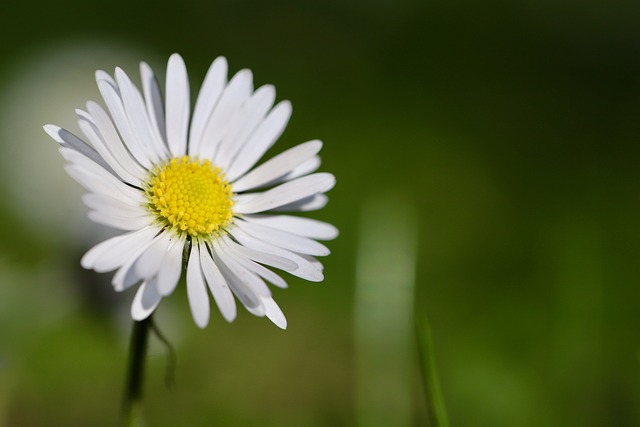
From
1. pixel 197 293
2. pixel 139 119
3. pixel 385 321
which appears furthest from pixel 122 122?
pixel 385 321

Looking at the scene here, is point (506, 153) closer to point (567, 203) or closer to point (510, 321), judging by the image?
point (567, 203)

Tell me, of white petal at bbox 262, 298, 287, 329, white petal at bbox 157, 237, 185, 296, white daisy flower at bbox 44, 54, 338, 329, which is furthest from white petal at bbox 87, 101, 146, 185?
white petal at bbox 262, 298, 287, 329

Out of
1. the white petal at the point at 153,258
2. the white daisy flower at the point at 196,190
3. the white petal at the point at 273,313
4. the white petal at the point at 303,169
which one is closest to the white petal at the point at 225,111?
the white daisy flower at the point at 196,190

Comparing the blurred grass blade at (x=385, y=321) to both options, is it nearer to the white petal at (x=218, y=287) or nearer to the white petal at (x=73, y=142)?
the white petal at (x=218, y=287)

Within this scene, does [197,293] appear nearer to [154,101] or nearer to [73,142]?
[73,142]

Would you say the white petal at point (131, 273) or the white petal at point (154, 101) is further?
the white petal at point (154, 101)

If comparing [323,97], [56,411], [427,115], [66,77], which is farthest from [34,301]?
[427,115]
